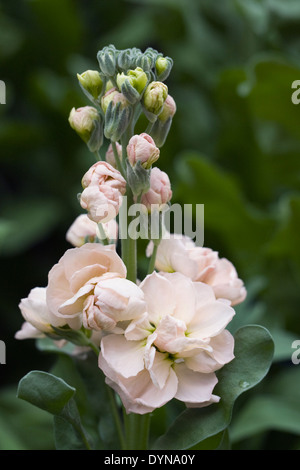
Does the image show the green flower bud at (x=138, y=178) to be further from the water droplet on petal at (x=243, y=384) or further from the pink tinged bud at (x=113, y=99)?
the water droplet on petal at (x=243, y=384)

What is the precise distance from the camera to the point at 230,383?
23.0 inches

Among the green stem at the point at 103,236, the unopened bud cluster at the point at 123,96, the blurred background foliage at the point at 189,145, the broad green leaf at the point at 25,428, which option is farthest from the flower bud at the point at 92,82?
the broad green leaf at the point at 25,428

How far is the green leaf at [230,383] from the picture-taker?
22.6 inches

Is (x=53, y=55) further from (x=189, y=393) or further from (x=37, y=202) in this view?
(x=189, y=393)

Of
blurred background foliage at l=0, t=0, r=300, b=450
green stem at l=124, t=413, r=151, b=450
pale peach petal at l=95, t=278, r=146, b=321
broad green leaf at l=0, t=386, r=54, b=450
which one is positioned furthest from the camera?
blurred background foliage at l=0, t=0, r=300, b=450

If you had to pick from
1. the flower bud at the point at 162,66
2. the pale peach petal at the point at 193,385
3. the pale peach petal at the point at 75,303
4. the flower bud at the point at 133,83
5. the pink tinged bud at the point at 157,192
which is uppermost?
the flower bud at the point at 162,66

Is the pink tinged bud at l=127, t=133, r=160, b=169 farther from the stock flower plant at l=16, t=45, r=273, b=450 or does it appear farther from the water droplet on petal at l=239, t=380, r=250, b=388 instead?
the water droplet on petal at l=239, t=380, r=250, b=388

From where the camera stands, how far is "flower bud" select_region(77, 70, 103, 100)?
572mm

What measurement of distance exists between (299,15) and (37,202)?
2.43ft

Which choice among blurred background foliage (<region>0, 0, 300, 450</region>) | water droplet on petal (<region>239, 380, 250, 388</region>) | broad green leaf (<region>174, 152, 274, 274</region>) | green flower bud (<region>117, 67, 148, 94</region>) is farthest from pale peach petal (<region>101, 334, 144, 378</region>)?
broad green leaf (<region>174, 152, 274, 274</region>)

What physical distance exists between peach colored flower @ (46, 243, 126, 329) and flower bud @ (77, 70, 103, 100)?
0.45ft

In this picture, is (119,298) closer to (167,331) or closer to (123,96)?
(167,331)

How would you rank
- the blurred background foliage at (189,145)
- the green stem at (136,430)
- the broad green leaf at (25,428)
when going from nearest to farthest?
the green stem at (136,430), the broad green leaf at (25,428), the blurred background foliage at (189,145)

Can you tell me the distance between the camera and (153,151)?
531 mm
